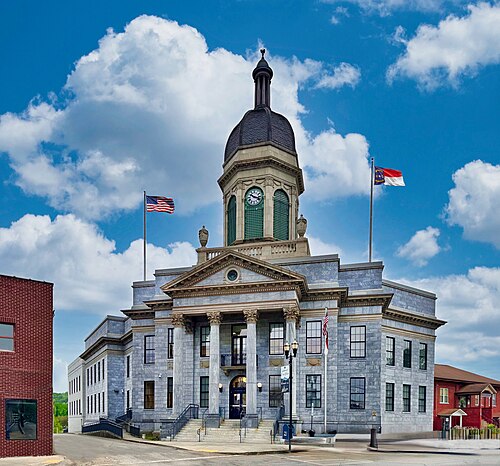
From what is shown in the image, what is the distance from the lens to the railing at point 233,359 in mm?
46188

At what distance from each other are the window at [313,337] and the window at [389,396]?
6612mm

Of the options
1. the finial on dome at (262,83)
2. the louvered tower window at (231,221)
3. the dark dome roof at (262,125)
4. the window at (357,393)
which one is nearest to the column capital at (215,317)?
the louvered tower window at (231,221)

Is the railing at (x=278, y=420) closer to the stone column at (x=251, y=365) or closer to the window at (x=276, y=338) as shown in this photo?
the stone column at (x=251, y=365)

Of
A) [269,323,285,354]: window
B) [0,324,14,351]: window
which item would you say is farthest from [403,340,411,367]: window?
[0,324,14,351]: window

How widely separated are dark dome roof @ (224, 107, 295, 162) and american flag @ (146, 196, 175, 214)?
23.6 ft

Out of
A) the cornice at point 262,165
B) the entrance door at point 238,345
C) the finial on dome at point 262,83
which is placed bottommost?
the entrance door at point 238,345

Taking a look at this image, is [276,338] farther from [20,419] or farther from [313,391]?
[20,419]

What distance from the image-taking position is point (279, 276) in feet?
144

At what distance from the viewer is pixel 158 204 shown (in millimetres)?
52688

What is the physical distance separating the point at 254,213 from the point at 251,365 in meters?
14.3

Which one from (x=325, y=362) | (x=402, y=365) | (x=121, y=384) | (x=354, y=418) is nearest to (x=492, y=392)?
(x=402, y=365)

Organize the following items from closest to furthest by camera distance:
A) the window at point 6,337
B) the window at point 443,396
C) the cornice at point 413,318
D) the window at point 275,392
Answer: the window at point 6,337, the window at point 275,392, the cornice at point 413,318, the window at point 443,396

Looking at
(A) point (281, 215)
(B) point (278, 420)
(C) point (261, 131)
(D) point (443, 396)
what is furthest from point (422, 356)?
(C) point (261, 131)

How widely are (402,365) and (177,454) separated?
923 inches
